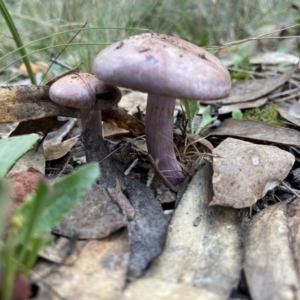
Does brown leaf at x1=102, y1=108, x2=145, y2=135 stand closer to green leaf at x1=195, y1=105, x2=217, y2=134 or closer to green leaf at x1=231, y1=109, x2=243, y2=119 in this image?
green leaf at x1=195, y1=105, x2=217, y2=134

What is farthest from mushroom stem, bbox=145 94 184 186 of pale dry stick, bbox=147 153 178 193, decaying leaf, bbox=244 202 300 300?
decaying leaf, bbox=244 202 300 300

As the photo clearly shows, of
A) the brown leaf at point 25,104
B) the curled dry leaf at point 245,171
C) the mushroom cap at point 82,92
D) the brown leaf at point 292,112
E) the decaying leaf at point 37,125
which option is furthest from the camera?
the brown leaf at point 292,112

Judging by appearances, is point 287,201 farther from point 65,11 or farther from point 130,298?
point 65,11

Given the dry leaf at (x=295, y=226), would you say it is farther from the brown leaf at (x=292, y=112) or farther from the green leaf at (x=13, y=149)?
the green leaf at (x=13, y=149)

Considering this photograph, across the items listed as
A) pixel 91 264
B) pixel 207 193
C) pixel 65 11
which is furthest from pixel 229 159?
pixel 65 11

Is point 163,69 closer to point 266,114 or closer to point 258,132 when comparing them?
point 258,132

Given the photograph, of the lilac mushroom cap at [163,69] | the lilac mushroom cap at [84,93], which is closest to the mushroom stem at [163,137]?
the lilac mushroom cap at [84,93]
